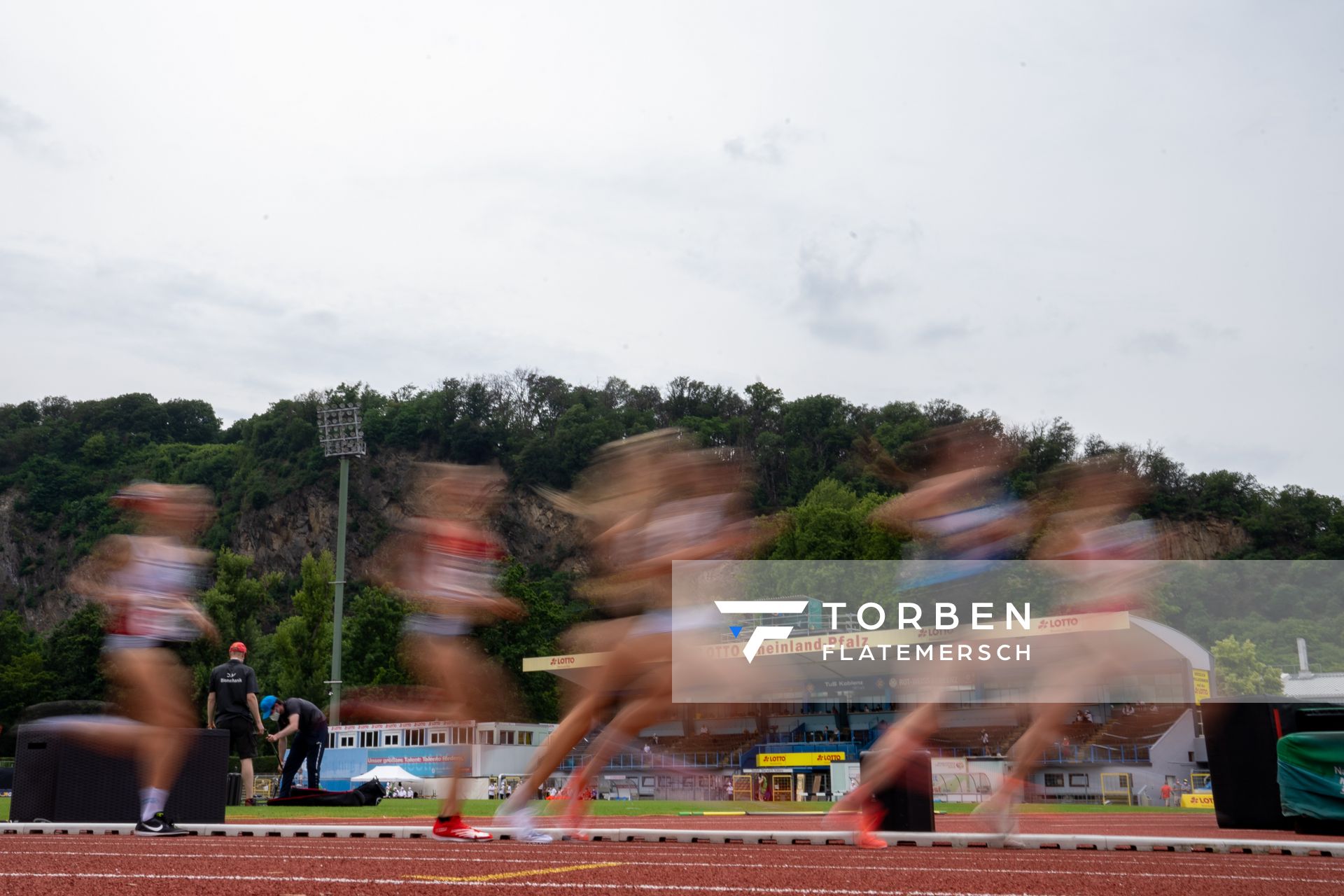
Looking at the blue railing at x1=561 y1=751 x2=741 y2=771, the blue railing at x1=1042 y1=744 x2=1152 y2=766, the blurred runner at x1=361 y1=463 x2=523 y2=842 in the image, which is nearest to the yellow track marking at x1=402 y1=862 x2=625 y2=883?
the blurred runner at x1=361 y1=463 x2=523 y2=842

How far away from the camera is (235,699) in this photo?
10.6m

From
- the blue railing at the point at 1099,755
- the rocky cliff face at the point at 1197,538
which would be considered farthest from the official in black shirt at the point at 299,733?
the blue railing at the point at 1099,755

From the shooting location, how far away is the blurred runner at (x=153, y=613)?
23.1 feet

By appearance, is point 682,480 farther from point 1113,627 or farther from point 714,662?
point 714,662

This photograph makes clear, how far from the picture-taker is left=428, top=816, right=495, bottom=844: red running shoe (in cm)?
664

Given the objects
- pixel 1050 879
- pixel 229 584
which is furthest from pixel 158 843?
pixel 229 584

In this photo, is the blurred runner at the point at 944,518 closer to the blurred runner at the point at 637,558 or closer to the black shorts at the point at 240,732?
the blurred runner at the point at 637,558

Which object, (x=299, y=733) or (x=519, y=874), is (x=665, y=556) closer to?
(x=519, y=874)

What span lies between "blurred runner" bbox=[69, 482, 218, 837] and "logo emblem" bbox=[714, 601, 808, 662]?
42.2m

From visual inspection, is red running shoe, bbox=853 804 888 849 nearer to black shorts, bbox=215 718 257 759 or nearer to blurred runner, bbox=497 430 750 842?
blurred runner, bbox=497 430 750 842

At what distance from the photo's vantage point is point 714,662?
51.8m

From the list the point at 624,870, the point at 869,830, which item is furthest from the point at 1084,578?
the point at 624,870

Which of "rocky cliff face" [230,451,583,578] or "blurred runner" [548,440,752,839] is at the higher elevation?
"rocky cliff face" [230,451,583,578]

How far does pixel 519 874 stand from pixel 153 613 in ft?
12.1
